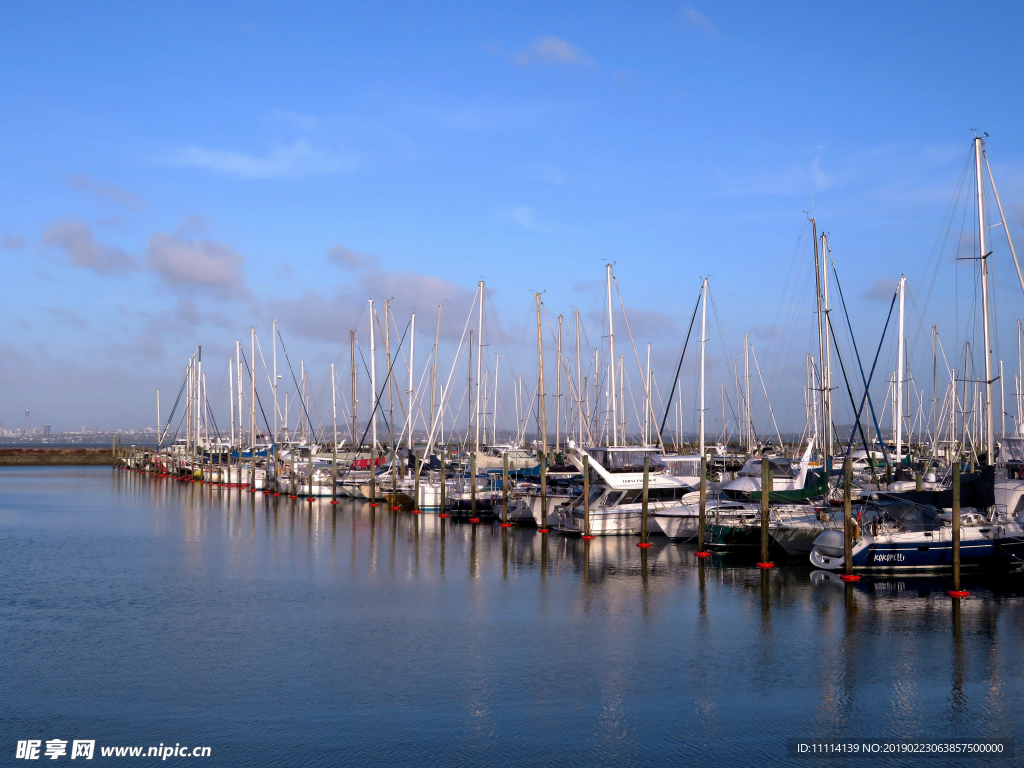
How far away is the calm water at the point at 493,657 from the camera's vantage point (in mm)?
16484

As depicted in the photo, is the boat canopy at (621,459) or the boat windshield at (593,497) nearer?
the boat canopy at (621,459)

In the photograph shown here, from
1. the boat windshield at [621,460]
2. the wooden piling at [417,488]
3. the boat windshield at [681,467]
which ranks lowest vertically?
the wooden piling at [417,488]

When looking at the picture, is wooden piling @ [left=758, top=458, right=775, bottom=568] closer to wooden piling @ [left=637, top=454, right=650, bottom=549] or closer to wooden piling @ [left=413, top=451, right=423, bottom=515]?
wooden piling @ [left=637, top=454, right=650, bottom=549]

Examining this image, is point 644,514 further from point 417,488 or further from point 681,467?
point 417,488

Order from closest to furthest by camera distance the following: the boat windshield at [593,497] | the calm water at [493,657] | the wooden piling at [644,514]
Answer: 1. the calm water at [493,657]
2. the wooden piling at [644,514]
3. the boat windshield at [593,497]

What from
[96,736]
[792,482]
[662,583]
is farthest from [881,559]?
[96,736]

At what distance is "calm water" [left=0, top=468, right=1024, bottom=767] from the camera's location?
16.5m

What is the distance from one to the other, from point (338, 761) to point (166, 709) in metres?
4.68

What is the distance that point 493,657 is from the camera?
21.6m

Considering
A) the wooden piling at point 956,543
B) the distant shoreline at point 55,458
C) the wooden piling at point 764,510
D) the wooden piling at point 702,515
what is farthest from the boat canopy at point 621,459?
the distant shoreline at point 55,458

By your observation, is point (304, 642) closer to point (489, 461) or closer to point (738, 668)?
point (738, 668)

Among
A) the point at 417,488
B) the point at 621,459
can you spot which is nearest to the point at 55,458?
the point at 417,488

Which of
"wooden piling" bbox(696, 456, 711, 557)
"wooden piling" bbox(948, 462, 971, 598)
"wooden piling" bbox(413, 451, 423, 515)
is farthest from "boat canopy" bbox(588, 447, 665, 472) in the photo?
"wooden piling" bbox(948, 462, 971, 598)

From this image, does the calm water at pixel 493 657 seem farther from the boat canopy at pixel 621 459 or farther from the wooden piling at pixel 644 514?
the boat canopy at pixel 621 459
